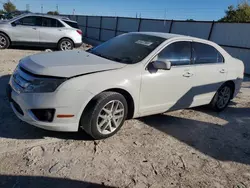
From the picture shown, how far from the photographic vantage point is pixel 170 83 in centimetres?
433

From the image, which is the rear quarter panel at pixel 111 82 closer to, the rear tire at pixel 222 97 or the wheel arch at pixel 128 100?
the wheel arch at pixel 128 100

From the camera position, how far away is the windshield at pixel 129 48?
419 centimetres

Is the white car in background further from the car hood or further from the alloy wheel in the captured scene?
the alloy wheel

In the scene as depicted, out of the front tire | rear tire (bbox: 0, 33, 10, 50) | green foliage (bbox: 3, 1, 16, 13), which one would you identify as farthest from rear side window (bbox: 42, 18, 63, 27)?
green foliage (bbox: 3, 1, 16, 13)

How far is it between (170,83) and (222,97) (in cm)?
188

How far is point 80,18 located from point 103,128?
23.5 metres

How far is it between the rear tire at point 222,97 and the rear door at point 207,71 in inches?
6.9

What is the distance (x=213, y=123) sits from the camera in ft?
16.5

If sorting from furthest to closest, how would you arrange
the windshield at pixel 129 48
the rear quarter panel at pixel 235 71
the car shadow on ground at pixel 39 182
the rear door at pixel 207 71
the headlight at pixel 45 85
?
1. the rear quarter panel at pixel 235 71
2. the rear door at pixel 207 71
3. the windshield at pixel 129 48
4. the headlight at pixel 45 85
5. the car shadow on ground at pixel 39 182

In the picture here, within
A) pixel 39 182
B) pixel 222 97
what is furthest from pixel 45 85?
pixel 222 97

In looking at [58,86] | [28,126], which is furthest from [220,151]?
[28,126]

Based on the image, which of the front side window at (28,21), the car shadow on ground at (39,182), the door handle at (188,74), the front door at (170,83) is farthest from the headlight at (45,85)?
the front side window at (28,21)

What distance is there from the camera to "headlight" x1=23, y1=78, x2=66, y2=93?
330 centimetres

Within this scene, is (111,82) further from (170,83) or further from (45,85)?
(170,83)
